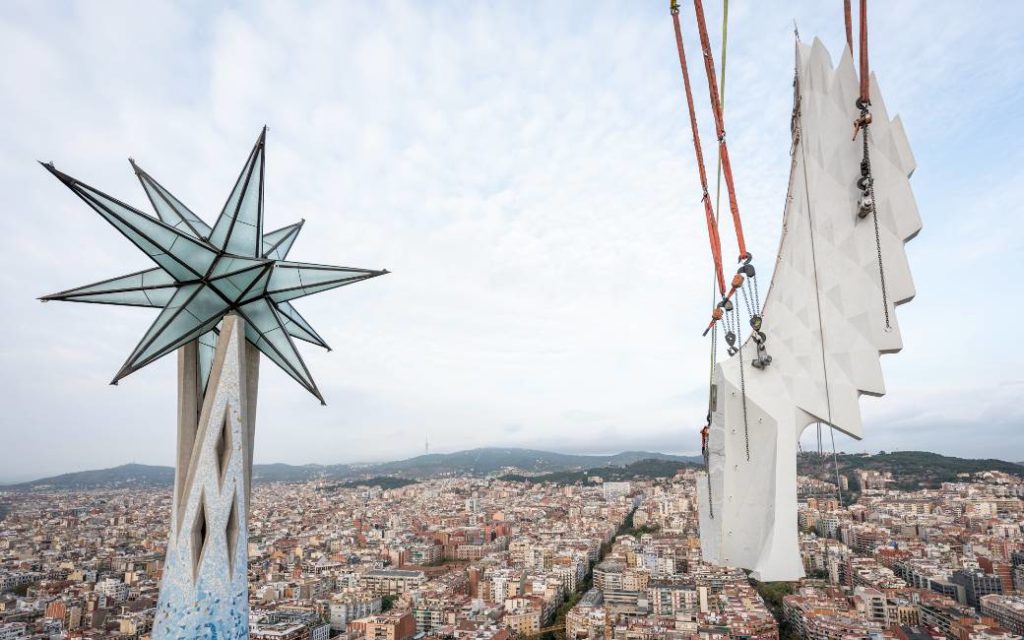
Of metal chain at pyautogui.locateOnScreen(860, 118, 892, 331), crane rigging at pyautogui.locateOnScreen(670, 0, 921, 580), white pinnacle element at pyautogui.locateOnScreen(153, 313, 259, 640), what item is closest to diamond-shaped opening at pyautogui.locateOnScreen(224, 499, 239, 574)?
white pinnacle element at pyautogui.locateOnScreen(153, 313, 259, 640)

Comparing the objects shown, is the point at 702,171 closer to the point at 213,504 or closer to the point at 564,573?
the point at 213,504

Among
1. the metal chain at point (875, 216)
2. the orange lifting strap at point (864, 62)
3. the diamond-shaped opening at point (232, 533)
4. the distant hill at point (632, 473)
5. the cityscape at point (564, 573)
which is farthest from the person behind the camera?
the distant hill at point (632, 473)

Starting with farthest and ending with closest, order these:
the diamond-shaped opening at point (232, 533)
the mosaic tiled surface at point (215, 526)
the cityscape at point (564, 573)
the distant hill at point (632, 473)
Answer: the distant hill at point (632, 473) → the cityscape at point (564, 573) → the diamond-shaped opening at point (232, 533) → the mosaic tiled surface at point (215, 526)

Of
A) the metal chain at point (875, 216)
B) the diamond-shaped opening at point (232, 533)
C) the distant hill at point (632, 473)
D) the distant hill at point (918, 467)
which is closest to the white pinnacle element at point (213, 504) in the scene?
the diamond-shaped opening at point (232, 533)

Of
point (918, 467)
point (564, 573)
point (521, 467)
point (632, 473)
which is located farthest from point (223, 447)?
point (521, 467)

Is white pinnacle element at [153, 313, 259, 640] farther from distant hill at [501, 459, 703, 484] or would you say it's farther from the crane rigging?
distant hill at [501, 459, 703, 484]

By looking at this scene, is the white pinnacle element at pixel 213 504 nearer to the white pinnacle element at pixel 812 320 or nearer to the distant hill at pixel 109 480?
the white pinnacle element at pixel 812 320
